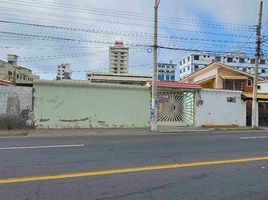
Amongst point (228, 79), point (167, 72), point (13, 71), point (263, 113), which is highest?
point (167, 72)

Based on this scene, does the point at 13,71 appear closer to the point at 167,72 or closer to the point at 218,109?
the point at 167,72

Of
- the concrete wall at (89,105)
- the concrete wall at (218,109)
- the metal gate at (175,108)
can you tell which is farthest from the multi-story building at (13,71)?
the concrete wall at (218,109)

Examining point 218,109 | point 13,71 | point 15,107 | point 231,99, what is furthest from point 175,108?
point 13,71

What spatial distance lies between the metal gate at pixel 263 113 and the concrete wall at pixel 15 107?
1880cm

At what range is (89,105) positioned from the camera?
21203 millimetres

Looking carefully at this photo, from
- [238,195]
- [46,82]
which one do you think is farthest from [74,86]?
[238,195]

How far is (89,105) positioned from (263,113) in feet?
51.1

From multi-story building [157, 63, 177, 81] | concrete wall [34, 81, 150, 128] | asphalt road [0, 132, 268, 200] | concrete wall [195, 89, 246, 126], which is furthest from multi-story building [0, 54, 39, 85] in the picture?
asphalt road [0, 132, 268, 200]

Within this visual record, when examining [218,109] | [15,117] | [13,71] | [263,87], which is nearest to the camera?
[15,117]

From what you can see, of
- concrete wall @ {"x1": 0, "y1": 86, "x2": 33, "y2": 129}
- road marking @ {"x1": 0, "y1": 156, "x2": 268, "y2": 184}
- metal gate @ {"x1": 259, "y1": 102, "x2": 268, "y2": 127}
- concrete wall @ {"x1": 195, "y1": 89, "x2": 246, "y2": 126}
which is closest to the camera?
road marking @ {"x1": 0, "y1": 156, "x2": 268, "y2": 184}

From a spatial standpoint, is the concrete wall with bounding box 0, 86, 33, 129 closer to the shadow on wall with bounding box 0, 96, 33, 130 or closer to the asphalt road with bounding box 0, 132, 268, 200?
the shadow on wall with bounding box 0, 96, 33, 130

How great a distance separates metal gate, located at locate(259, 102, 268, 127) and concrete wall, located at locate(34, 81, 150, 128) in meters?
11.1

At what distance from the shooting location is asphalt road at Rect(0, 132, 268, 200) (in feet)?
18.7

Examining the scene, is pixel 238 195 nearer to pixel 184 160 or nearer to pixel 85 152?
pixel 184 160
